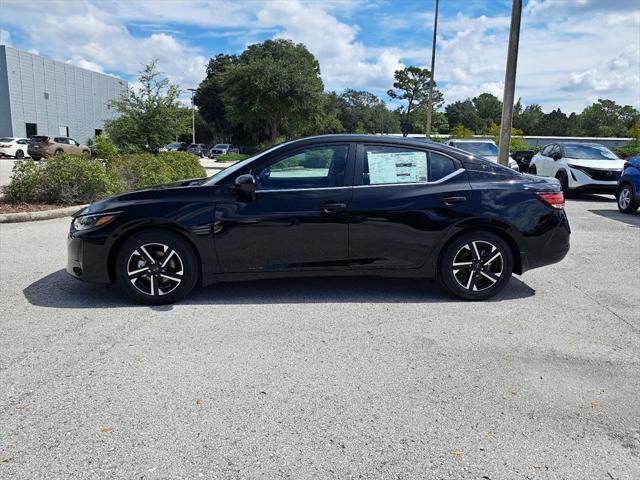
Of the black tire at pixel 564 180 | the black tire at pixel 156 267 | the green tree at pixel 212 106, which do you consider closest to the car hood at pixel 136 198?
the black tire at pixel 156 267

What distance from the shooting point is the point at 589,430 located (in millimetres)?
2889

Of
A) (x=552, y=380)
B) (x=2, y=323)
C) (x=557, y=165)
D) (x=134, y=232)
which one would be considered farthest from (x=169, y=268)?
(x=557, y=165)

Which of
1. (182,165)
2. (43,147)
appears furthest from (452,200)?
(43,147)

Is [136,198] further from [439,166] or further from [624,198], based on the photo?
[624,198]

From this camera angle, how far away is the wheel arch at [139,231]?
188 inches

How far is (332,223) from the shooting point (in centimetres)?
486

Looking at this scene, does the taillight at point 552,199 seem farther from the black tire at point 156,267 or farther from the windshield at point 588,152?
the windshield at point 588,152

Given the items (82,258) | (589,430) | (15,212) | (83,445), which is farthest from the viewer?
(15,212)

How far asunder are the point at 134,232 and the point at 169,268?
0.46 meters

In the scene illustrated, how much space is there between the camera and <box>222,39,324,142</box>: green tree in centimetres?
3078

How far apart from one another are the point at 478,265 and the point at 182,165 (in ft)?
33.8

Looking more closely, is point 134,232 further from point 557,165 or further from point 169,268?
point 557,165

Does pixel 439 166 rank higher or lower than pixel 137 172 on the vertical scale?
higher

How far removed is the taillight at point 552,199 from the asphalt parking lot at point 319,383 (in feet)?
3.16
